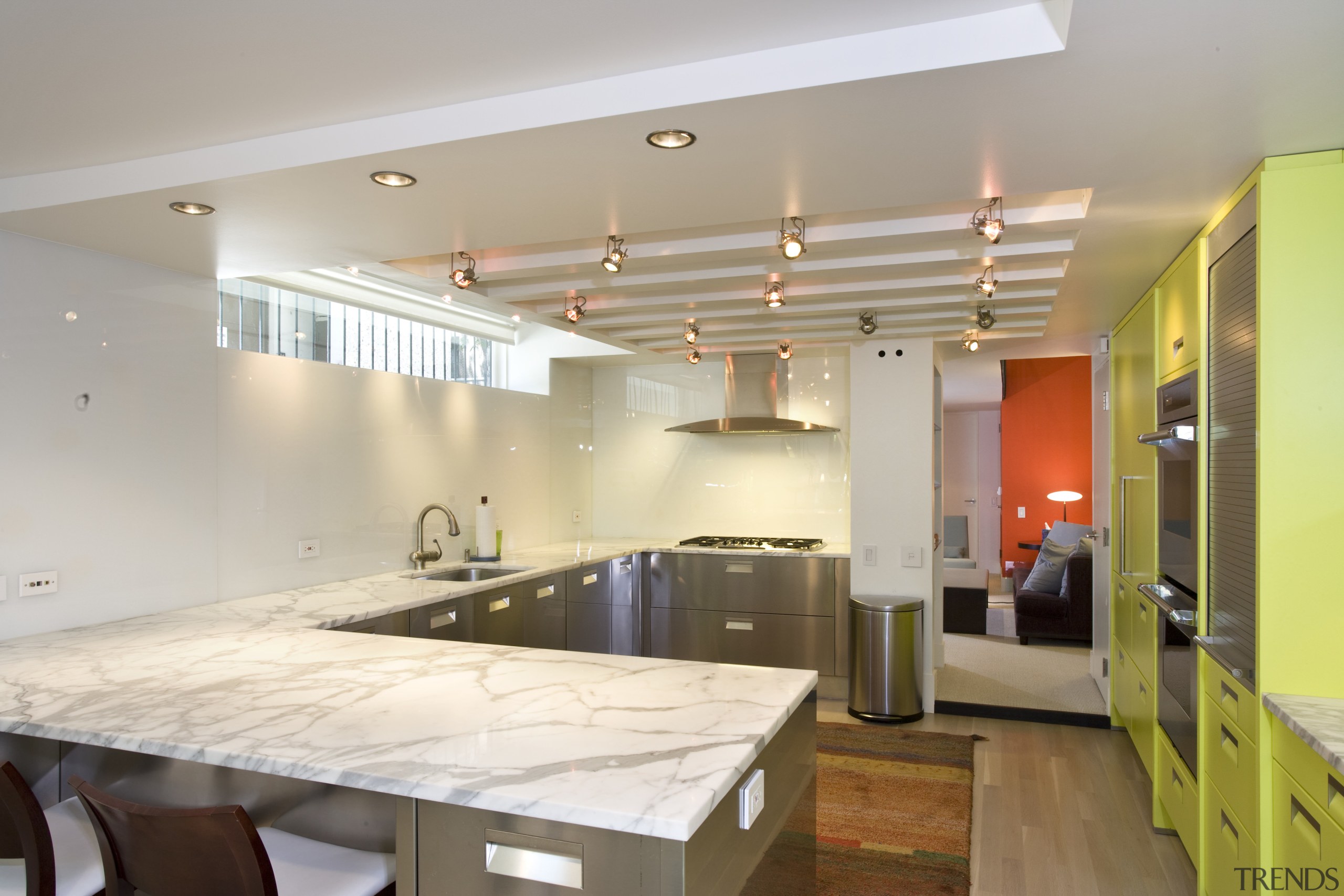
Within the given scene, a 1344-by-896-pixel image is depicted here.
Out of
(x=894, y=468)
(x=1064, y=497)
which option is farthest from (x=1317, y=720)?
(x=1064, y=497)

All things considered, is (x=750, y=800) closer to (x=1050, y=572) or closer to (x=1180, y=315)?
(x=1180, y=315)

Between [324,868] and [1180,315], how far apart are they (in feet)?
10.1

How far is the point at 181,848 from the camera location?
1.35 meters

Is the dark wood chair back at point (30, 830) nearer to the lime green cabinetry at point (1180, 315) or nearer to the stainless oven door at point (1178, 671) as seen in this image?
the stainless oven door at point (1178, 671)

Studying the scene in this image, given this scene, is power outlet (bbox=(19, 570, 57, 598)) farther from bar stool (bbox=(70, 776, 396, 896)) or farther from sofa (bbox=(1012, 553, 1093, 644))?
sofa (bbox=(1012, 553, 1093, 644))

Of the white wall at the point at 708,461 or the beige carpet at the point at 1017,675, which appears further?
the white wall at the point at 708,461

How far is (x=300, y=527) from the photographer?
3.63 metres

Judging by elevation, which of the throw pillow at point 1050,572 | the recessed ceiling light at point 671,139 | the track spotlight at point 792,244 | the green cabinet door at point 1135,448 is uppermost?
the recessed ceiling light at point 671,139

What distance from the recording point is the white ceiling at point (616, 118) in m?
1.55

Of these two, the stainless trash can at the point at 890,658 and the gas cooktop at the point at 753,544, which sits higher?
the gas cooktop at the point at 753,544

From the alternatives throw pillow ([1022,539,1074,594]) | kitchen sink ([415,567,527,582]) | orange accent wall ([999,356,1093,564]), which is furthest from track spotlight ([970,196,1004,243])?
orange accent wall ([999,356,1093,564])

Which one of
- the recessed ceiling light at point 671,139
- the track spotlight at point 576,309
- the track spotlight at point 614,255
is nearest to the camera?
the recessed ceiling light at point 671,139

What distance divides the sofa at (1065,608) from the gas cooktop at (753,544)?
2.20 meters

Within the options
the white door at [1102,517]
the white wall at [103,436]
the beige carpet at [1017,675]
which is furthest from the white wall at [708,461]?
the white wall at [103,436]
